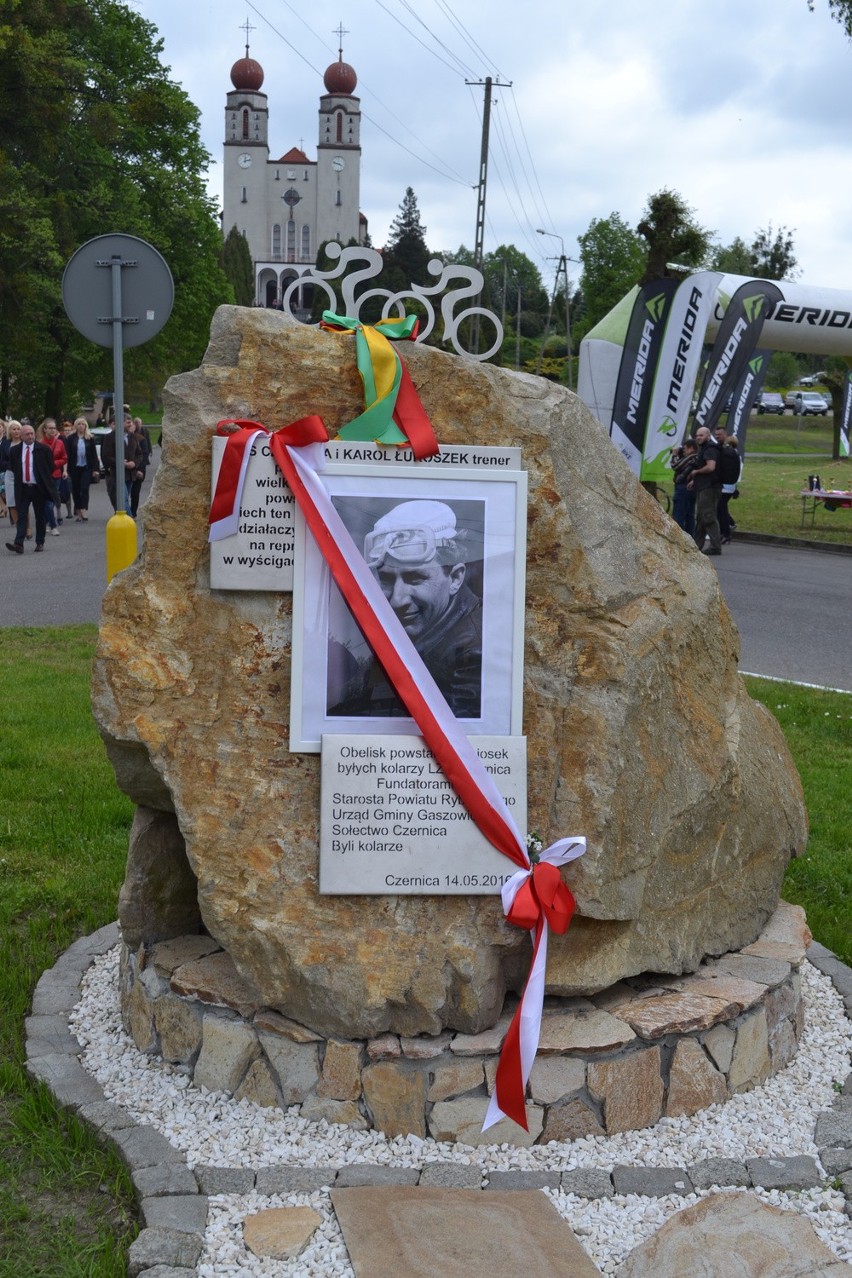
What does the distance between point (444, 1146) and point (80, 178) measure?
33502mm

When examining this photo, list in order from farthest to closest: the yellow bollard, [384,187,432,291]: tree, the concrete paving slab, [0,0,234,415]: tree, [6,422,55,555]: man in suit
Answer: [384,187,432,291]: tree < [0,0,234,415]: tree < [6,422,55,555]: man in suit < the yellow bollard < the concrete paving slab

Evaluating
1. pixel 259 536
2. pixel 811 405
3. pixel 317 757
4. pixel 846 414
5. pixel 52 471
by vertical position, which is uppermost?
pixel 811 405

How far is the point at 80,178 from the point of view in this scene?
32.9 m

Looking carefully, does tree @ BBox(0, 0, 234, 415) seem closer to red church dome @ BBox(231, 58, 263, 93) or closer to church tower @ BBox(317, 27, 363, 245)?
church tower @ BBox(317, 27, 363, 245)

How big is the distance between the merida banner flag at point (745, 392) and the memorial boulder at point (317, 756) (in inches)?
636

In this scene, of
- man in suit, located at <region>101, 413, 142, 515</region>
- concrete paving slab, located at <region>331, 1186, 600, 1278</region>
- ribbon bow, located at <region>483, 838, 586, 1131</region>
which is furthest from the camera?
man in suit, located at <region>101, 413, 142, 515</region>

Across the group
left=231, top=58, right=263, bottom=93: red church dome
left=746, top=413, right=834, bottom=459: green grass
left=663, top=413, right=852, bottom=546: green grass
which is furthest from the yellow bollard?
left=231, top=58, right=263, bottom=93: red church dome

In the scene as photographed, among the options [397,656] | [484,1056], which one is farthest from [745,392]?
[484,1056]

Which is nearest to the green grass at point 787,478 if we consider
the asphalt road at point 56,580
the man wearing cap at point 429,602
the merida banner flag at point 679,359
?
the merida banner flag at point 679,359

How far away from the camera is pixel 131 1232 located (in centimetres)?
309

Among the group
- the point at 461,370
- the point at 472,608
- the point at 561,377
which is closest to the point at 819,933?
the point at 472,608

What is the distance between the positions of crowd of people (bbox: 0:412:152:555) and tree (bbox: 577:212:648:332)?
41.6 m

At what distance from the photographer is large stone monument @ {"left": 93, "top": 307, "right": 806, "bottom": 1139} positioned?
355 cm

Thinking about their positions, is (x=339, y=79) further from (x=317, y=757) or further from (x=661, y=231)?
(x=317, y=757)
